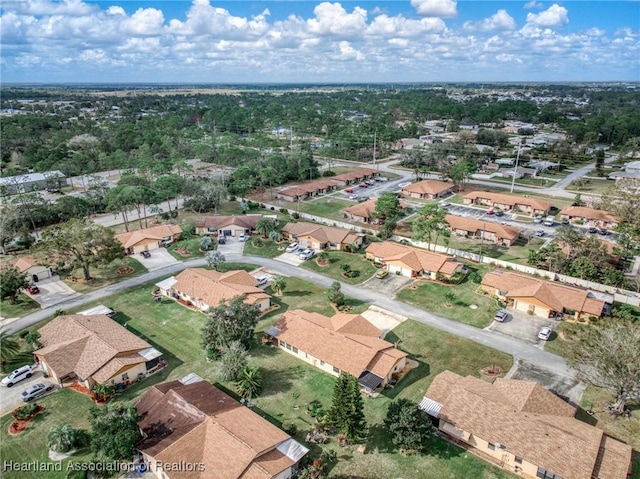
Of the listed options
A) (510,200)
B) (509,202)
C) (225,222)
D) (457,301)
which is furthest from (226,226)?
(510,200)

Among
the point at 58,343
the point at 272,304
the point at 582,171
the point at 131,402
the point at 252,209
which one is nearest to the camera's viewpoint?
the point at 131,402

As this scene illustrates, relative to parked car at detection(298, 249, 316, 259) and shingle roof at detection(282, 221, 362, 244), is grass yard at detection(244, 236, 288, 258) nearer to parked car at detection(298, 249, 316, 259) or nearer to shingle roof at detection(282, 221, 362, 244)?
shingle roof at detection(282, 221, 362, 244)

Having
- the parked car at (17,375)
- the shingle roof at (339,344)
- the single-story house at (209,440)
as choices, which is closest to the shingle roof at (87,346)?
the parked car at (17,375)

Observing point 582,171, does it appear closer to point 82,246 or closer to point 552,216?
point 552,216

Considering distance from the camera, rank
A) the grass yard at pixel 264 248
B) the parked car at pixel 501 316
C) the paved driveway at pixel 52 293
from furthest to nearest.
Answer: the grass yard at pixel 264 248
the paved driveway at pixel 52 293
the parked car at pixel 501 316

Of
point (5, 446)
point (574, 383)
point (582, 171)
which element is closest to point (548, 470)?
point (574, 383)

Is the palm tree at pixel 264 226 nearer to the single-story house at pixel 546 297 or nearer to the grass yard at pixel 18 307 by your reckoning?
the grass yard at pixel 18 307
